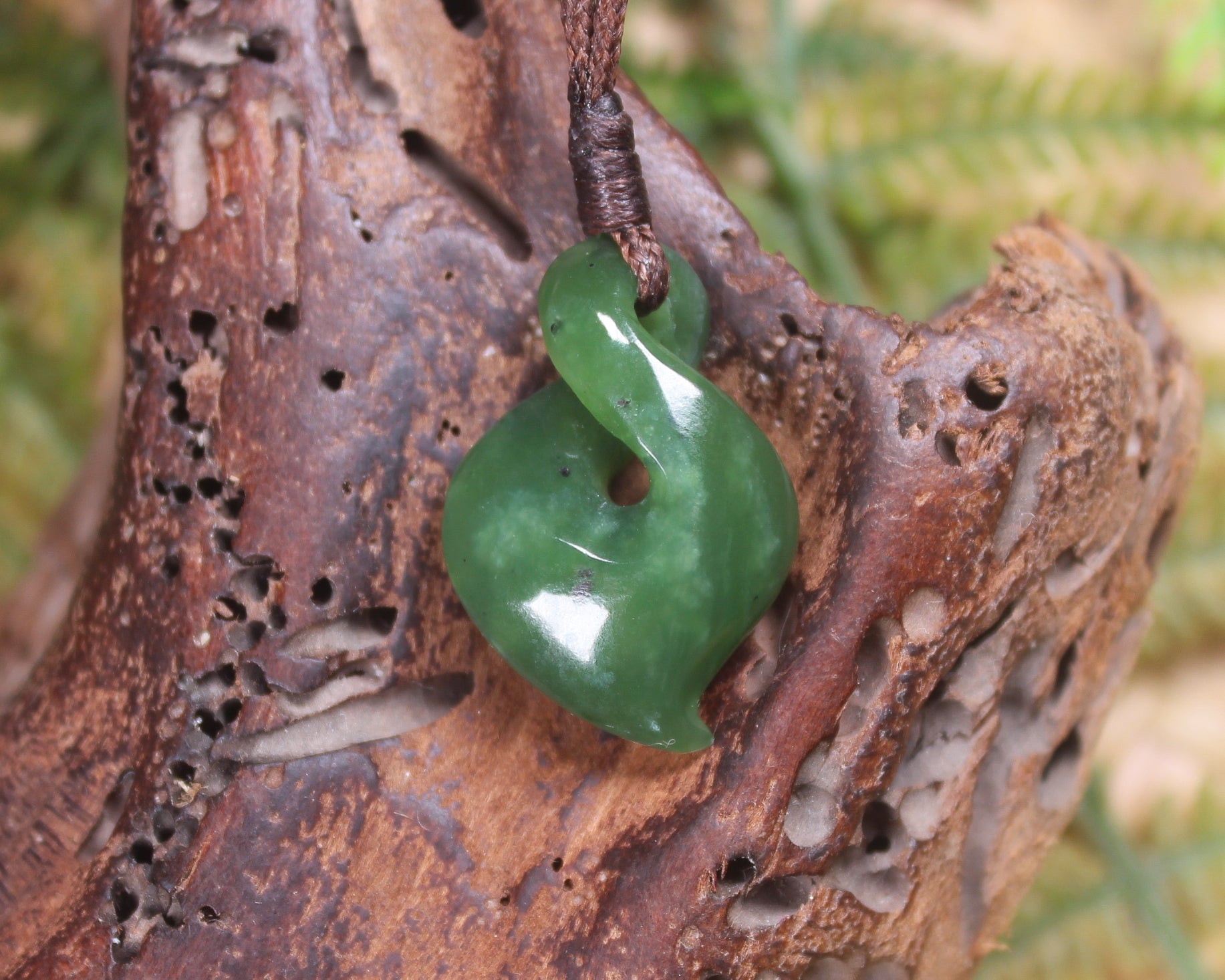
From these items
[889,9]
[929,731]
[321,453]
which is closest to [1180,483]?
[929,731]

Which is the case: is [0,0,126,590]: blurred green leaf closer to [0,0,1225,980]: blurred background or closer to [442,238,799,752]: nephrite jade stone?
[0,0,1225,980]: blurred background

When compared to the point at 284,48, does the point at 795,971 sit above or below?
Result: below

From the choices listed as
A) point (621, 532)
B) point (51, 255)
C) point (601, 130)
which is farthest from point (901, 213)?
point (51, 255)

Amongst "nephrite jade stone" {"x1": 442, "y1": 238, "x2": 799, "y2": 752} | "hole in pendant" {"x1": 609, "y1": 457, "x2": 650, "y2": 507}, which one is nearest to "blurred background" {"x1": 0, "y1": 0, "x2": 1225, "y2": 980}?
"hole in pendant" {"x1": 609, "y1": 457, "x2": 650, "y2": 507}

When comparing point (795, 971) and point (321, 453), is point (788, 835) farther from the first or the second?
point (321, 453)

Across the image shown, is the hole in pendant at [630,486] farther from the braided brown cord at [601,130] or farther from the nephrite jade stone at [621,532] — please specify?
the braided brown cord at [601,130]

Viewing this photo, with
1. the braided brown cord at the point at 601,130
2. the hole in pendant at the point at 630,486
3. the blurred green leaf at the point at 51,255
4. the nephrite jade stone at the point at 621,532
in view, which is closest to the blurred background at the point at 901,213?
the blurred green leaf at the point at 51,255
